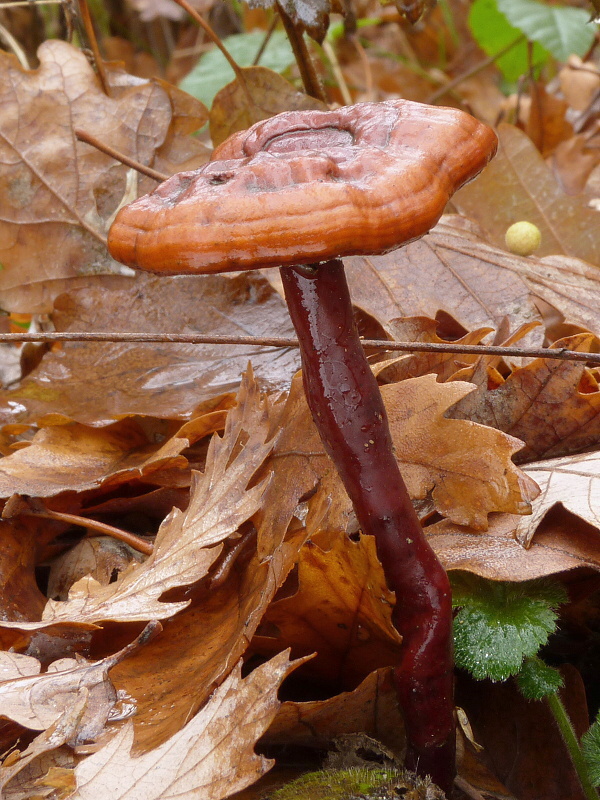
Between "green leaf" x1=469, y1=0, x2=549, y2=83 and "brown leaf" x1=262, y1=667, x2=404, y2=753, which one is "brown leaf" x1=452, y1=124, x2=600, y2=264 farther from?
"green leaf" x1=469, y1=0, x2=549, y2=83

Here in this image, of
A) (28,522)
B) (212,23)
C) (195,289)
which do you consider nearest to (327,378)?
(28,522)

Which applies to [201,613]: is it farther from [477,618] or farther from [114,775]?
[477,618]

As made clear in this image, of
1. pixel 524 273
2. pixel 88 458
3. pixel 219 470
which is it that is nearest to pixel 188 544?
pixel 219 470

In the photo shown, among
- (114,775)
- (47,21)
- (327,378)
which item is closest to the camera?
(114,775)

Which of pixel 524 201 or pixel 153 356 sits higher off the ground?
pixel 153 356

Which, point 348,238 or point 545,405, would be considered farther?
point 545,405

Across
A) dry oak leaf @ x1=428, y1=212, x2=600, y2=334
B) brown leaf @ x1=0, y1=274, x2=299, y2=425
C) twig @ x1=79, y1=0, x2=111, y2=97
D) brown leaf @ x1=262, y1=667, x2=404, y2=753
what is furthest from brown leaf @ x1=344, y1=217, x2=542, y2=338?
twig @ x1=79, y1=0, x2=111, y2=97

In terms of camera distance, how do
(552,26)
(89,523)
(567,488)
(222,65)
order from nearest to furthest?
(567,488) → (89,523) → (552,26) → (222,65)

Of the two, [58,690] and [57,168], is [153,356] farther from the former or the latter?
[58,690]
